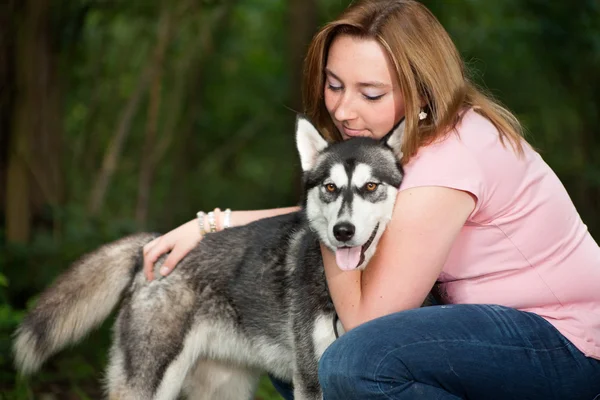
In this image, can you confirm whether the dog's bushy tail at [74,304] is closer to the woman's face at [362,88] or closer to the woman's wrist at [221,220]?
the woman's wrist at [221,220]

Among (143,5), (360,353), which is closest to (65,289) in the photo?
(360,353)

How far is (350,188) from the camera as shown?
311 centimetres

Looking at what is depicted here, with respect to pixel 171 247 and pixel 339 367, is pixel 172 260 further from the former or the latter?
pixel 339 367

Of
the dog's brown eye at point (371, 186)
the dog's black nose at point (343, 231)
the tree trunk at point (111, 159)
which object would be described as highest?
the dog's brown eye at point (371, 186)

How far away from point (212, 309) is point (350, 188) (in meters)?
1.03

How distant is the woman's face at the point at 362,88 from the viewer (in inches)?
120

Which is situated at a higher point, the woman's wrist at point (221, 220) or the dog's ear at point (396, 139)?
the dog's ear at point (396, 139)

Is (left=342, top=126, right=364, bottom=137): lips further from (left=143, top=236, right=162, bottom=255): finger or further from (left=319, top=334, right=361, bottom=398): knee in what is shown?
(left=143, top=236, right=162, bottom=255): finger

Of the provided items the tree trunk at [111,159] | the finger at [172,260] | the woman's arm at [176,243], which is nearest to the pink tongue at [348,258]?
the woman's arm at [176,243]

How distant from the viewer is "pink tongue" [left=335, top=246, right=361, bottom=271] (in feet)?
9.76

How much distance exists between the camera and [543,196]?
2949 mm

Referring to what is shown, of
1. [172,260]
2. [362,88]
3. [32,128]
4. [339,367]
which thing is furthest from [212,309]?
[32,128]

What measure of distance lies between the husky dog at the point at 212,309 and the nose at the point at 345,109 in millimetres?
132

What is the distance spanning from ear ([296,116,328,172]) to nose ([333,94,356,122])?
17 cm
